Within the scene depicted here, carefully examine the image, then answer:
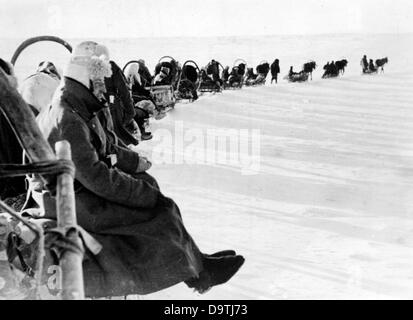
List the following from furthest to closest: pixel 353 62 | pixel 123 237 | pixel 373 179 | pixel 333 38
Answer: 1. pixel 333 38
2. pixel 353 62
3. pixel 373 179
4. pixel 123 237

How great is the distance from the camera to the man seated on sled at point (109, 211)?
2.73m

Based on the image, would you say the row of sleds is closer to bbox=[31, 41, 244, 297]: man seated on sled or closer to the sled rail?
bbox=[31, 41, 244, 297]: man seated on sled

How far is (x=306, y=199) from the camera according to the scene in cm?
513

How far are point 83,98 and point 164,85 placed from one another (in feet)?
22.1

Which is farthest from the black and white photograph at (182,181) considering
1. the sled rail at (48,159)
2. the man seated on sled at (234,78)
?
the man seated on sled at (234,78)

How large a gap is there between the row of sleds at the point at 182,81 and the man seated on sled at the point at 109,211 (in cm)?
571

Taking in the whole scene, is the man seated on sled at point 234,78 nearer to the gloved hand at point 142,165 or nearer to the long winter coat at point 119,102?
the long winter coat at point 119,102

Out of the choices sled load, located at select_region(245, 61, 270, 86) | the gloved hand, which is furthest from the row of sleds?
Answer: the gloved hand

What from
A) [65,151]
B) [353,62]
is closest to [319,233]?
[65,151]

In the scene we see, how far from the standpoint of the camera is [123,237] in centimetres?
284

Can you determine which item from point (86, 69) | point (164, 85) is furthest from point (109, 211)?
point (164, 85)

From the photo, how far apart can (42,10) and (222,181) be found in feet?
12.5

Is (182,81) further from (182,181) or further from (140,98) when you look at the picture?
(182,181)
